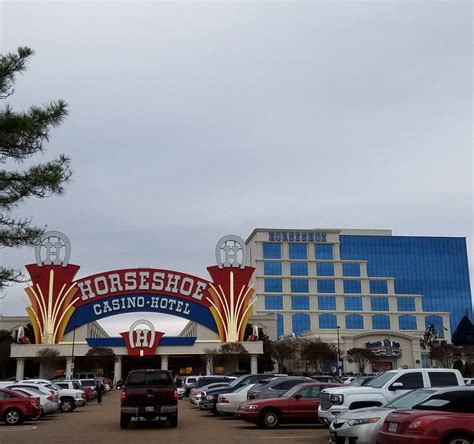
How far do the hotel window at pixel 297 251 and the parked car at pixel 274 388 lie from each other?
8976cm

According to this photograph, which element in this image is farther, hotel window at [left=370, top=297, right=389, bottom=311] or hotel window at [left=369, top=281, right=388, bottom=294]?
hotel window at [left=369, top=281, right=388, bottom=294]

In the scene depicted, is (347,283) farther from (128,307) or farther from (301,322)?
(128,307)

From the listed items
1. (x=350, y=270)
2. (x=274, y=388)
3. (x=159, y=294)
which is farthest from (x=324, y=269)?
(x=274, y=388)

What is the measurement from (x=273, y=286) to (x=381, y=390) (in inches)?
3698

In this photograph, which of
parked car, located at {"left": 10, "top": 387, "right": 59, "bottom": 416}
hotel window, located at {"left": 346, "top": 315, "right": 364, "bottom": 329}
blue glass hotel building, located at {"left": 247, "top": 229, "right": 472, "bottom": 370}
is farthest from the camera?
hotel window, located at {"left": 346, "top": 315, "right": 364, "bottom": 329}

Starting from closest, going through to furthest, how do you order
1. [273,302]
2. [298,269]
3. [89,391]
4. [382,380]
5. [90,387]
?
[382,380] < [89,391] < [90,387] < [273,302] < [298,269]

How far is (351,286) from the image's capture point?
370 feet

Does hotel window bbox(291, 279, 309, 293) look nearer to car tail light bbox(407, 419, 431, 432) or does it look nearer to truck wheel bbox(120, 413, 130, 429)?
truck wheel bbox(120, 413, 130, 429)

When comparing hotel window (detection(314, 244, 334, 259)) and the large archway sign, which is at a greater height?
hotel window (detection(314, 244, 334, 259))

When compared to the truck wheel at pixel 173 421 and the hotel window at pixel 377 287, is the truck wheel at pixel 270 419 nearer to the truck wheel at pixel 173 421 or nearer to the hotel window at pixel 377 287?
the truck wheel at pixel 173 421

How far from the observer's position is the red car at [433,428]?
10727mm

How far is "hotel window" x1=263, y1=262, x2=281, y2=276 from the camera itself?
364 feet

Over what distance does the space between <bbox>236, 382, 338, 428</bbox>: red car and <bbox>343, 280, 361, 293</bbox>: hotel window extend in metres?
93.9

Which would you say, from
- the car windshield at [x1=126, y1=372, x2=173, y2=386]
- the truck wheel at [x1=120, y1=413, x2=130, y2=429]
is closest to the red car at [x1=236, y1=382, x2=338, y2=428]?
the car windshield at [x1=126, y1=372, x2=173, y2=386]
